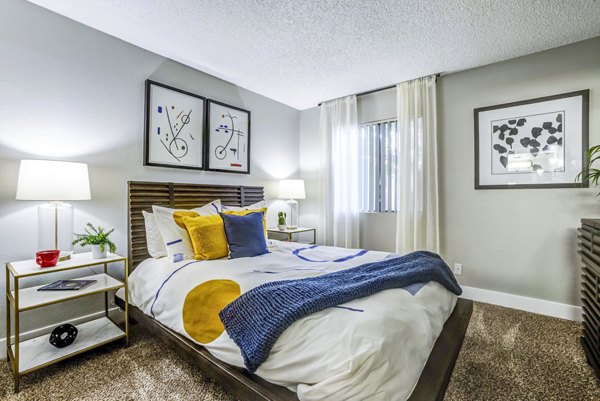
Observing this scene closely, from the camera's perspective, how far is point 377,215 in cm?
382

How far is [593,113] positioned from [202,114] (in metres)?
3.76

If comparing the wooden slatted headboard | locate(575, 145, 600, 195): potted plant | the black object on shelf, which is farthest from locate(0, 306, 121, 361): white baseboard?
locate(575, 145, 600, 195): potted plant

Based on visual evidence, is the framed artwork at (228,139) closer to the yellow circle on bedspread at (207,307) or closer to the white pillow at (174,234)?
the white pillow at (174,234)

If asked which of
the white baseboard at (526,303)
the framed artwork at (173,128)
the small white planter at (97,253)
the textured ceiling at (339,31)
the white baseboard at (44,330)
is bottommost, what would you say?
the white baseboard at (526,303)

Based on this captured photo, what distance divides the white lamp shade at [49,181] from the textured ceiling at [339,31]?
4.07 feet

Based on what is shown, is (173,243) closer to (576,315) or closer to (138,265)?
(138,265)

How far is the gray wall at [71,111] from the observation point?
2.02m

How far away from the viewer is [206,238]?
7.30ft

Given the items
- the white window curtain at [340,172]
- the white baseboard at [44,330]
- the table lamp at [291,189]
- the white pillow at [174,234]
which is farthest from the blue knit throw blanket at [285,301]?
the table lamp at [291,189]

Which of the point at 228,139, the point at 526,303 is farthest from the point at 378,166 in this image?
the point at 526,303

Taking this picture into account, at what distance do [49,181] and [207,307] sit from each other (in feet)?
4.45

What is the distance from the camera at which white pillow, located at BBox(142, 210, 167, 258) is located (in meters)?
2.39

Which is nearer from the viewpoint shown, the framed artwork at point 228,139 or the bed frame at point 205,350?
the bed frame at point 205,350

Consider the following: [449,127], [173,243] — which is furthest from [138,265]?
[449,127]
